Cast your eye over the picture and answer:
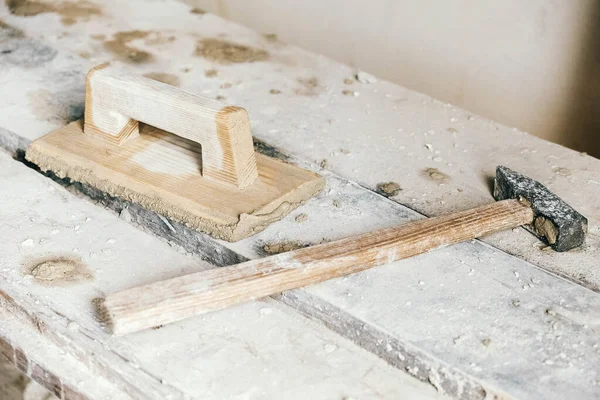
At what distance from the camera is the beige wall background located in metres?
2.33

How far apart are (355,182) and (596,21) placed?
1.02 m

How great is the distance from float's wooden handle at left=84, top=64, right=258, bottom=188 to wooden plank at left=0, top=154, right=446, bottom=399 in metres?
0.19

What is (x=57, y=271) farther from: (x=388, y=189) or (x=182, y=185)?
(x=388, y=189)

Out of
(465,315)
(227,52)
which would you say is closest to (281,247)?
(465,315)

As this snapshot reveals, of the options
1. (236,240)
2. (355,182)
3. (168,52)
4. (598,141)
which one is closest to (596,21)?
(598,141)

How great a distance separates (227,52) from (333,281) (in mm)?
1031

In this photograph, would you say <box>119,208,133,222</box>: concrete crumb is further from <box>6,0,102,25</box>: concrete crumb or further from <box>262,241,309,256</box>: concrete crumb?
<box>6,0,102,25</box>: concrete crumb

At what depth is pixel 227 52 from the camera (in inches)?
86.7

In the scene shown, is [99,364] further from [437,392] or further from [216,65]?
[216,65]

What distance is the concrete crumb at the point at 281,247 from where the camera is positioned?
1439mm

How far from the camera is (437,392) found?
4.04 feet

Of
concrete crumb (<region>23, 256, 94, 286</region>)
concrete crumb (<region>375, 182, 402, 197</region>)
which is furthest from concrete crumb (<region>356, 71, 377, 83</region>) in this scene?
concrete crumb (<region>23, 256, 94, 286</region>)

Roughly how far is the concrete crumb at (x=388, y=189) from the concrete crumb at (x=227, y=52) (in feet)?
2.25

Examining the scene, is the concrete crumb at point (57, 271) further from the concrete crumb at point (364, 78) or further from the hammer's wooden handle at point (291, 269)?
the concrete crumb at point (364, 78)
